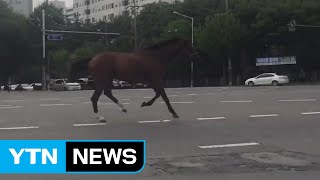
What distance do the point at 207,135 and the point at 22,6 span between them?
15.4 ft

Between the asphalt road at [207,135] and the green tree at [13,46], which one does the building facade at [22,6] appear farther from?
the asphalt road at [207,135]

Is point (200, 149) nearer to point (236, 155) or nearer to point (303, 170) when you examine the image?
point (236, 155)

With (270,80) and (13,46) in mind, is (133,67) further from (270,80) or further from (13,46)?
(270,80)

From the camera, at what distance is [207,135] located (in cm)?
1122

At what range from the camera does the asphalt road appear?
7684 mm

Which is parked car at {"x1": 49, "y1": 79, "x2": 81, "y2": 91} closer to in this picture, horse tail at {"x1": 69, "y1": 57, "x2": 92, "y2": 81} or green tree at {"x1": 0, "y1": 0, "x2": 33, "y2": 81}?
horse tail at {"x1": 69, "y1": 57, "x2": 92, "y2": 81}

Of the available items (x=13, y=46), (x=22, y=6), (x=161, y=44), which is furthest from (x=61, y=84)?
(x=13, y=46)

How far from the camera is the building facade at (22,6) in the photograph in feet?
29.6

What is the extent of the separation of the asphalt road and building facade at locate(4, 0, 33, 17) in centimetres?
290

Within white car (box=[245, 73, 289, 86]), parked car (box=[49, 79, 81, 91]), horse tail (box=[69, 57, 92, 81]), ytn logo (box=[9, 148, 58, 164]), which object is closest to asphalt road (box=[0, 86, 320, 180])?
parked car (box=[49, 79, 81, 91])

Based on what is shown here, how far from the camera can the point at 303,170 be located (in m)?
7.73

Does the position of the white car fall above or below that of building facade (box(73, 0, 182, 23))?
below

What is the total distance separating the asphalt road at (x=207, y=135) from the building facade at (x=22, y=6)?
9.52 feet

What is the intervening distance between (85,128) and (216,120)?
362 centimetres
